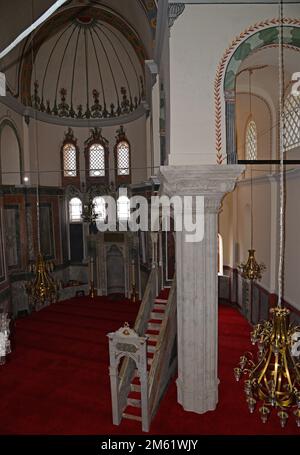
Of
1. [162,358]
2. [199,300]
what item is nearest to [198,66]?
[199,300]

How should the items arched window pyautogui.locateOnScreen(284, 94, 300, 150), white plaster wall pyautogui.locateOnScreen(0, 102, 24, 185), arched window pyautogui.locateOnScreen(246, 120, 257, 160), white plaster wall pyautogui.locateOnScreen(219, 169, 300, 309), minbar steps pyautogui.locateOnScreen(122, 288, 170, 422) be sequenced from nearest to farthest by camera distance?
minbar steps pyautogui.locateOnScreen(122, 288, 170, 422)
arched window pyautogui.locateOnScreen(284, 94, 300, 150)
white plaster wall pyautogui.locateOnScreen(219, 169, 300, 309)
arched window pyautogui.locateOnScreen(246, 120, 257, 160)
white plaster wall pyautogui.locateOnScreen(0, 102, 24, 185)

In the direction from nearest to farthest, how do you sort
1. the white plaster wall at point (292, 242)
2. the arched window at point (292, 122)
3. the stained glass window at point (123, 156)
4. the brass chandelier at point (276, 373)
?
the brass chandelier at point (276, 373) → the arched window at point (292, 122) → the white plaster wall at point (292, 242) → the stained glass window at point (123, 156)

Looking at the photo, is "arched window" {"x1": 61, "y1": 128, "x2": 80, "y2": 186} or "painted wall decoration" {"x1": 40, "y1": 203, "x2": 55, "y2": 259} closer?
"painted wall decoration" {"x1": 40, "y1": 203, "x2": 55, "y2": 259}

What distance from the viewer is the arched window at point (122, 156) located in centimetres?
1524

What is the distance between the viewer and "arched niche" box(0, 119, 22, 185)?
11906mm

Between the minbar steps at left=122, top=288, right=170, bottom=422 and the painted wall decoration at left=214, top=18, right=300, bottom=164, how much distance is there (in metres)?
4.34

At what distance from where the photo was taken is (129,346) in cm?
649

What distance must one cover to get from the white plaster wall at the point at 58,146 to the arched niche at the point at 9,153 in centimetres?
87

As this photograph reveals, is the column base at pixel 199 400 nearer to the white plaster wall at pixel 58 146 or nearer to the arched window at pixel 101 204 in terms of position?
the white plaster wall at pixel 58 146

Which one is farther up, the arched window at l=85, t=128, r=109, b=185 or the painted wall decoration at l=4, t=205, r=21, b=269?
the arched window at l=85, t=128, r=109, b=185

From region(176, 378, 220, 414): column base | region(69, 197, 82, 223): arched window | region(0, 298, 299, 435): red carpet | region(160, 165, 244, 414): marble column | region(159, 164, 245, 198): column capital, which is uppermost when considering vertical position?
region(159, 164, 245, 198): column capital

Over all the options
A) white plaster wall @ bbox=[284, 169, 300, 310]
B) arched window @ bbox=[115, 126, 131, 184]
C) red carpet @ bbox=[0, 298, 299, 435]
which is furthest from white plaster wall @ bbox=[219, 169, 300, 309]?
arched window @ bbox=[115, 126, 131, 184]

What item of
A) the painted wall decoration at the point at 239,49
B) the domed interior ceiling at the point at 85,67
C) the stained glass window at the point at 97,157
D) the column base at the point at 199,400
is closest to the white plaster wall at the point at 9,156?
the domed interior ceiling at the point at 85,67

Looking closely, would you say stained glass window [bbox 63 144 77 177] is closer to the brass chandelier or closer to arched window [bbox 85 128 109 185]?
arched window [bbox 85 128 109 185]
